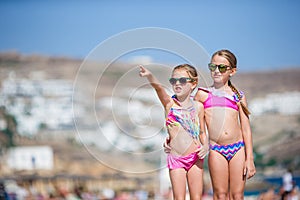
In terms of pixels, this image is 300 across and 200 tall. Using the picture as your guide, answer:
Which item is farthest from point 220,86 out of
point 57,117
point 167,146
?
point 57,117

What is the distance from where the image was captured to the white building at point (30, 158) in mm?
43875

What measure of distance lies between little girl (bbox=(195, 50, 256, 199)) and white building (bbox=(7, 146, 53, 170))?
37270 millimetres

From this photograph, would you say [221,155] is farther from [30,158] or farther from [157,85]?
[30,158]

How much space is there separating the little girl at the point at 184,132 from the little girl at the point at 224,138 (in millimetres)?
106

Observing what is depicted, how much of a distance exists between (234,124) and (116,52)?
149 cm

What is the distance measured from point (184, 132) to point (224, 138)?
423mm

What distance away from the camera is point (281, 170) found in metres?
46.2

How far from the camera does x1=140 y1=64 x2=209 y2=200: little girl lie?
236 inches

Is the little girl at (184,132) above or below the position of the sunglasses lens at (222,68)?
below

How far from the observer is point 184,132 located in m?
6.09

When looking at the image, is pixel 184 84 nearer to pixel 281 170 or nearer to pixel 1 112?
pixel 281 170

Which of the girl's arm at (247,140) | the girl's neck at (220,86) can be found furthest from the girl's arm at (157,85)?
the girl's arm at (247,140)

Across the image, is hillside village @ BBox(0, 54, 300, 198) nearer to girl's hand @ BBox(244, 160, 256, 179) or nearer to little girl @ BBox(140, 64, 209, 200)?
little girl @ BBox(140, 64, 209, 200)

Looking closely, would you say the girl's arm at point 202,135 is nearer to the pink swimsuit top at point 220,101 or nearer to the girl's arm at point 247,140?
the pink swimsuit top at point 220,101
